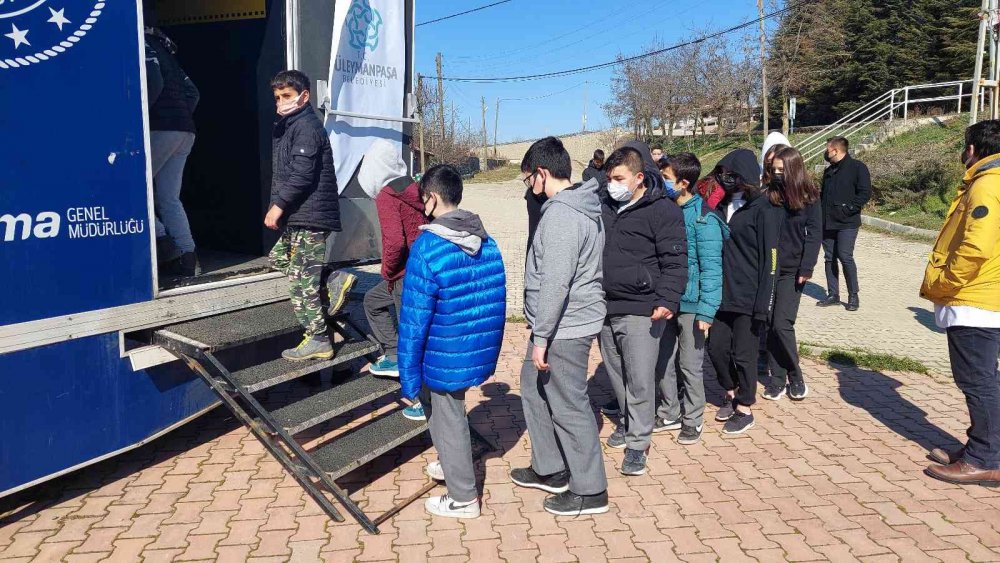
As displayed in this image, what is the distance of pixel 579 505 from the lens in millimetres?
3730

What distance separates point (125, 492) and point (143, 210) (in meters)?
1.52

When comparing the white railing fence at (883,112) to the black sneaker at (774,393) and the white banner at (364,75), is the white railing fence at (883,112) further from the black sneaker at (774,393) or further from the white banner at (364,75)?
the white banner at (364,75)

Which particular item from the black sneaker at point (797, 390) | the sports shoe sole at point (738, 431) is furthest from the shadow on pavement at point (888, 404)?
the sports shoe sole at point (738, 431)

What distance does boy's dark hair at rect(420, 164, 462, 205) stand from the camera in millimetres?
3451

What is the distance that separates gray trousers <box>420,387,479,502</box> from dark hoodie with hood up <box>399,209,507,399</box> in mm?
103

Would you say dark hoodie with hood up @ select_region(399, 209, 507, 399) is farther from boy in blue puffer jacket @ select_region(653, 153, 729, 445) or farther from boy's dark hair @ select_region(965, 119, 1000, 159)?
boy's dark hair @ select_region(965, 119, 1000, 159)

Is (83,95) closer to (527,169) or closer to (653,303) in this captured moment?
(527,169)

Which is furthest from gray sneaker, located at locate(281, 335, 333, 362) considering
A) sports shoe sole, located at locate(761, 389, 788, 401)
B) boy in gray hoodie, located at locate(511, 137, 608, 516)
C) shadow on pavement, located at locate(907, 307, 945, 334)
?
shadow on pavement, located at locate(907, 307, 945, 334)

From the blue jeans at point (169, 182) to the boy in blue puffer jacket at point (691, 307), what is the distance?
123 inches

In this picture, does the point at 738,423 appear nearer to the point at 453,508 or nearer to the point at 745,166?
the point at 745,166

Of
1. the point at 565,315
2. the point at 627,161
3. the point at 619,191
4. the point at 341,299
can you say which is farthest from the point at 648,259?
the point at 341,299

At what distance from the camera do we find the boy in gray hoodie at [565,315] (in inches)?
136

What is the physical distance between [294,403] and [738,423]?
2.86 m

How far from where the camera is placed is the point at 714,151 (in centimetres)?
3338
